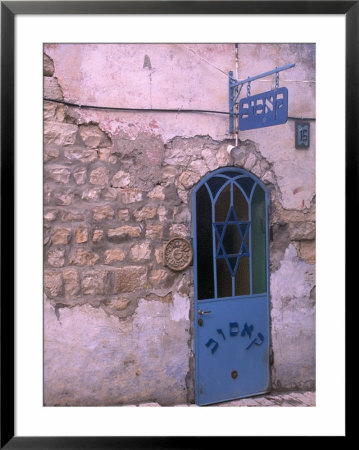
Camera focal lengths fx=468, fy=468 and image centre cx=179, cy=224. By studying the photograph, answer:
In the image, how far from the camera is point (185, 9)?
2174 mm

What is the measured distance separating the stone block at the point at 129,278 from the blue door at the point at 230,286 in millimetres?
417

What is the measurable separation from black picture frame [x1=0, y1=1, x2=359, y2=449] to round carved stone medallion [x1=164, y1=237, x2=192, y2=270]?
1431 millimetres

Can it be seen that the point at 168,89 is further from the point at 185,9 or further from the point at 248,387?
the point at 248,387

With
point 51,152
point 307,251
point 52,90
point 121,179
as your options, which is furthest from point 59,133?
point 307,251

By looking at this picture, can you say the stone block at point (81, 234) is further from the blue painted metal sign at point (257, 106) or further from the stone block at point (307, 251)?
the stone block at point (307, 251)

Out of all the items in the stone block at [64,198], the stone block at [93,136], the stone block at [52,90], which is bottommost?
the stone block at [64,198]

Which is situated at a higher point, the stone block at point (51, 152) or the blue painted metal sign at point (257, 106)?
the blue painted metal sign at point (257, 106)

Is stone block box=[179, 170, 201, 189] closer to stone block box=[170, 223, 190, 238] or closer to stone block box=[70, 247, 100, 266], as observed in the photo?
stone block box=[170, 223, 190, 238]

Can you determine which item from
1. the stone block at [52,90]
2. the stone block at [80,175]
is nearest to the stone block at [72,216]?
the stone block at [80,175]

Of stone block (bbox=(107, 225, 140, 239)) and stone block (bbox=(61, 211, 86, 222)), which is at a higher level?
stone block (bbox=(61, 211, 86, 222))

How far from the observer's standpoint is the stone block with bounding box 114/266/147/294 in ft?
11.0

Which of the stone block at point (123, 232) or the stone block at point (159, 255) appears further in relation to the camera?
the stone block at point (159, 255)

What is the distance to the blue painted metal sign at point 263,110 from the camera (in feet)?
9.46

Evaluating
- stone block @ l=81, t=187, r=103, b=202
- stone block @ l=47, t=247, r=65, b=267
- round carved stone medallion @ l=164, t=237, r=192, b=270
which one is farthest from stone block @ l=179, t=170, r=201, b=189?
stone block @ l=47, t=247, r=65, b=267
